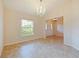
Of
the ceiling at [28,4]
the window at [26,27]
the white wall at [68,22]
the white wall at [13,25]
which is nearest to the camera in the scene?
the ceiling at [28,4]

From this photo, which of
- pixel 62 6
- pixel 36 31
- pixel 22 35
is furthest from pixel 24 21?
pixel 62 6

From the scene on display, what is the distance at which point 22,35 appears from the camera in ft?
27.2

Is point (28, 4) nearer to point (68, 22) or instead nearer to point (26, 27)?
point (26, 27)

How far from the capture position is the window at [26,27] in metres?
8.43

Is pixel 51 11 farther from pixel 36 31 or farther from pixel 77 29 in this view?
pixel 77 29

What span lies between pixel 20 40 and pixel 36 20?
280 cm

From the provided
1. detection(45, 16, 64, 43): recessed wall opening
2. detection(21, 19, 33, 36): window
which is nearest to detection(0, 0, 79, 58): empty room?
detection(21, 19, 33, 36): window

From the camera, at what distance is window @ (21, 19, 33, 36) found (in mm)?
8433

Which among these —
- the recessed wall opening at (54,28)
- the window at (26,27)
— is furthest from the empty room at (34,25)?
the recessed wall opening at (54,28)

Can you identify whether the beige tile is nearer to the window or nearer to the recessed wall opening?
the window

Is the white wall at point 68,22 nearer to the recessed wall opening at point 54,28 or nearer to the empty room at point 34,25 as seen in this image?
the empty room at point 34,25

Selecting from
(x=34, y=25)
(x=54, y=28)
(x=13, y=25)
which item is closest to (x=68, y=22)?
(x=34, y=25)

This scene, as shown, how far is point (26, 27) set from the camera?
29.1ft

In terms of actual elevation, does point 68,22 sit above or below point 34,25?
above
